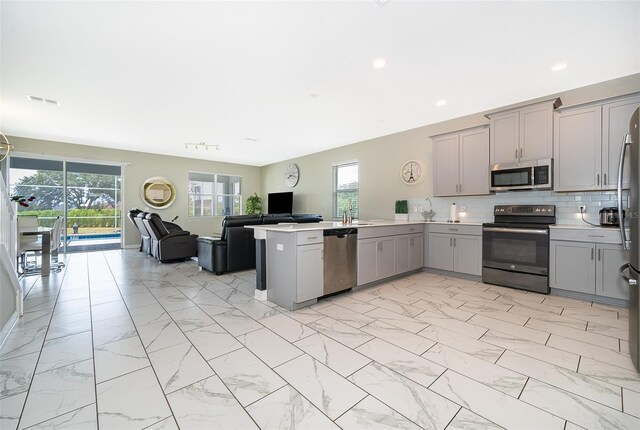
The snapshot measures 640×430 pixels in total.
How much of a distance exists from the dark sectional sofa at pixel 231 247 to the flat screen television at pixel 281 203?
3.54 metres

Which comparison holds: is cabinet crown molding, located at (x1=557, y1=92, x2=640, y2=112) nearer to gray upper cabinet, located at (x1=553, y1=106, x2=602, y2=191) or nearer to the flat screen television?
gray upper cabinet, located at (x1=553, y1=106, x2=602, y2=191)

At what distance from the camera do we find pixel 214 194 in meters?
9.61

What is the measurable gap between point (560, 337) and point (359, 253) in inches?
86.3

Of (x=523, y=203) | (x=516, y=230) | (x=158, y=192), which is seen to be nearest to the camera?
(x=516, y=230)

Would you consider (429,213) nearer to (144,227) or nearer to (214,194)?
(144,227)

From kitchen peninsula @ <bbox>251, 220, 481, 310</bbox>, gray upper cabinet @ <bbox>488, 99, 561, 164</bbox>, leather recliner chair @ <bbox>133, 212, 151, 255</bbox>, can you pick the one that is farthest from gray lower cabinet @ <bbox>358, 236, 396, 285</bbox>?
leather recliner chair @ <bbox>133, 212, 151, 255</bbox>

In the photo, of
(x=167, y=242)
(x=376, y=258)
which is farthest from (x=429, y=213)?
(x=167, y=242)

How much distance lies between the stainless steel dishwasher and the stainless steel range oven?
2.12m

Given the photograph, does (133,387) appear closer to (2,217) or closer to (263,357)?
(263,357)

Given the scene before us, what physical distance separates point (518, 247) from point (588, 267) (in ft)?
2.38

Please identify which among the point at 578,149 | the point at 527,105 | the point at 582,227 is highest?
the point at 527,105

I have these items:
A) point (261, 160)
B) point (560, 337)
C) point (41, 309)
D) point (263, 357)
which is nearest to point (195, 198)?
point (261, 160)

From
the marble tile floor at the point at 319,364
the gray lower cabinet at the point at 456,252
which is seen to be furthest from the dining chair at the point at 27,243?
the gray lower cabinet at the point at 456,252

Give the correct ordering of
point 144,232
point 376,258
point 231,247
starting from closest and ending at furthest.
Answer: point 376,258
point 231,247
point 144,232
